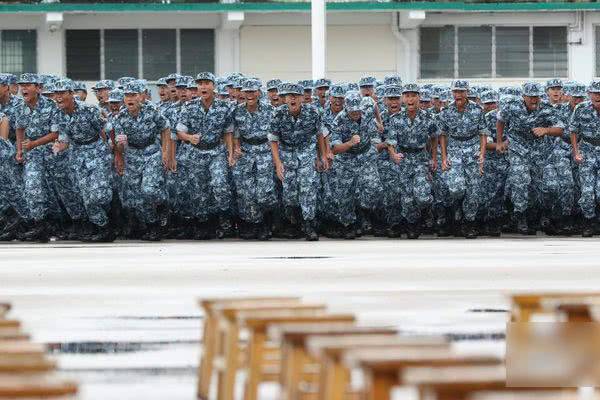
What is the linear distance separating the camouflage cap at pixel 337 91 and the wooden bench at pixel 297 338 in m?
16.1

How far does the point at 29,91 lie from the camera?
21984mm

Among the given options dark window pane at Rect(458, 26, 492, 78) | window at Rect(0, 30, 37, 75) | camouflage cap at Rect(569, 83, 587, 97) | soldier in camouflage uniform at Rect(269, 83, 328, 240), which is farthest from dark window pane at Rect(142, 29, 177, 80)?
soldier in camouflage uniform at Rect(269, 83, 328, 240)

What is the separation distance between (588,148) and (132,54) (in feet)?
65.0

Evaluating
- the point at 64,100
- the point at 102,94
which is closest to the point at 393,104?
the point at 102,94

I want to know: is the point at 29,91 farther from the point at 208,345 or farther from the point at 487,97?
the point at 208,345

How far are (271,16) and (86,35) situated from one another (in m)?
4.37

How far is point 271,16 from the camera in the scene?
41594 millimetres

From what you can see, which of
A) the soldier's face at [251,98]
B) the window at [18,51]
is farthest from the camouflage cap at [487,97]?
the window at [18,51]

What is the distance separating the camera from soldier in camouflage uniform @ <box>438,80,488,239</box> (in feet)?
75.6

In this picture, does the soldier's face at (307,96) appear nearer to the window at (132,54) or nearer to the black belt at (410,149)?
the black belt at (410,149)

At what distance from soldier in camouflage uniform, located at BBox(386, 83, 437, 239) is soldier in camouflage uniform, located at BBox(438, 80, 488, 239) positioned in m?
0.23

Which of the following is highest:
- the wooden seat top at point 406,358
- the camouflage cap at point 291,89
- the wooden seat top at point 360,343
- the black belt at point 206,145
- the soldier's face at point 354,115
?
the camouflage cap at point 291,89

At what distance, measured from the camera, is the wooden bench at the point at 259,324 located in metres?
6.97

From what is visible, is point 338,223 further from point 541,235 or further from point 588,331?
point 588,331
